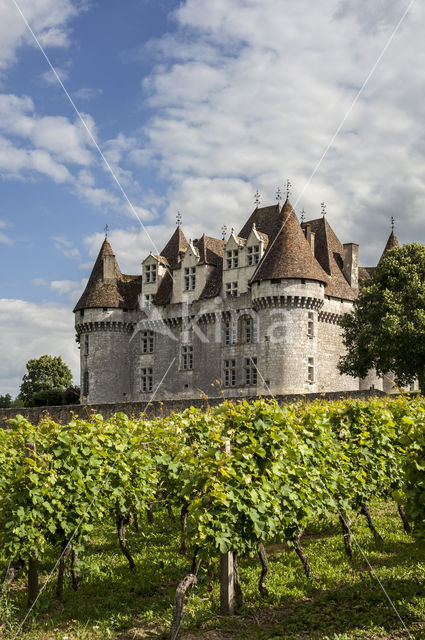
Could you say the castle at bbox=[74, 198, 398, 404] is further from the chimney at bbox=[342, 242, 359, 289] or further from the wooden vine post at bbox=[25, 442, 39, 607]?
the wooden vine post at bbox=[25, 442, 39, 607]

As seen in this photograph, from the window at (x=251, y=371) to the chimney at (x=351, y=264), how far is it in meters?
8.93

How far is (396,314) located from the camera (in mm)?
34844

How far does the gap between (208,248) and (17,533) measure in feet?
118

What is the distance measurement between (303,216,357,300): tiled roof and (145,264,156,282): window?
10.6 m

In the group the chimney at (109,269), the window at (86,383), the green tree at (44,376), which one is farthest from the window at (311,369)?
the green tree at (44,376)

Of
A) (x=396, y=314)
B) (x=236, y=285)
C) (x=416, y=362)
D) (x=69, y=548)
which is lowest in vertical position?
(x=69, y=548)

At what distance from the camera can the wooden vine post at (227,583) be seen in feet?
31.7

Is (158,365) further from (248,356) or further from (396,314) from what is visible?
(396,314)

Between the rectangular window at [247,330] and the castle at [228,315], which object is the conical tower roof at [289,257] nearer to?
the castle at [228,315]

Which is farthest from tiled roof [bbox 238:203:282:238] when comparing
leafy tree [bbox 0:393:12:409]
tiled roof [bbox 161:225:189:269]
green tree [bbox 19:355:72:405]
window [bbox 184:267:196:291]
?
leafy tree [bbox 0:393:12:409]

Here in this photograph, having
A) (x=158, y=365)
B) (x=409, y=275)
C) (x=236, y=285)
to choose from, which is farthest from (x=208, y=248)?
(x=409, y=275)

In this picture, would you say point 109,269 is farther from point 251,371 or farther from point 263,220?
point 251,371

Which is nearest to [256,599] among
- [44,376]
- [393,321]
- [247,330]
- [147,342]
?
[393,321]

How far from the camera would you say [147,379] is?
46.1 m
